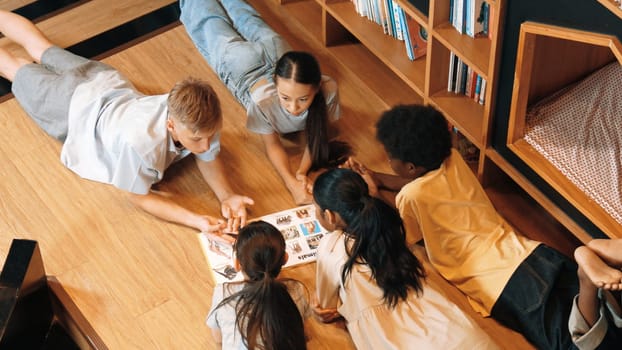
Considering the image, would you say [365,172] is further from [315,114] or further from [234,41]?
[234,41]

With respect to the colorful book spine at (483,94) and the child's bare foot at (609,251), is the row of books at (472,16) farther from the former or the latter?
the child's bare foot at (609,251)

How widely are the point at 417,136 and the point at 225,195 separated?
68 cm

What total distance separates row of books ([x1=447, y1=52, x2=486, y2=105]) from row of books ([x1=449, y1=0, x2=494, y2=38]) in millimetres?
125

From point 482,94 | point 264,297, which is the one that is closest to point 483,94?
point 482,94

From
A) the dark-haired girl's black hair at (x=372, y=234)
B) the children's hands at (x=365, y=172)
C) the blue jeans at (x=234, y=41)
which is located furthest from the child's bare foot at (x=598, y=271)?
the blue jeans at (x=234, y=41)

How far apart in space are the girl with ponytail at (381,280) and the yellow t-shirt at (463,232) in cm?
18

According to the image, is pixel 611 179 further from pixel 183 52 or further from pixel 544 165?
pixel 183 52

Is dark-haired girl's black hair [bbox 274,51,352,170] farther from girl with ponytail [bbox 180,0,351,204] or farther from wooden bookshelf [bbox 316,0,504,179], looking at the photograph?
wooden bookshelf [bbox 316,0,504,179]

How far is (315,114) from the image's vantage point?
2.68 m

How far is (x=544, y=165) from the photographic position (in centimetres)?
244

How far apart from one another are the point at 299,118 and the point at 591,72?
2.94 feet

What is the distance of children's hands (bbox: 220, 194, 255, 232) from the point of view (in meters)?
2.60

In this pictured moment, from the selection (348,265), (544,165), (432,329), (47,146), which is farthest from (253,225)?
(47,146)

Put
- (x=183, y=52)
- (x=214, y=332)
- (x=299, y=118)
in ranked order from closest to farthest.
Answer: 1. (x=214, y=332)
2. (x=299, y=118)
3. (x=183, y=52)
